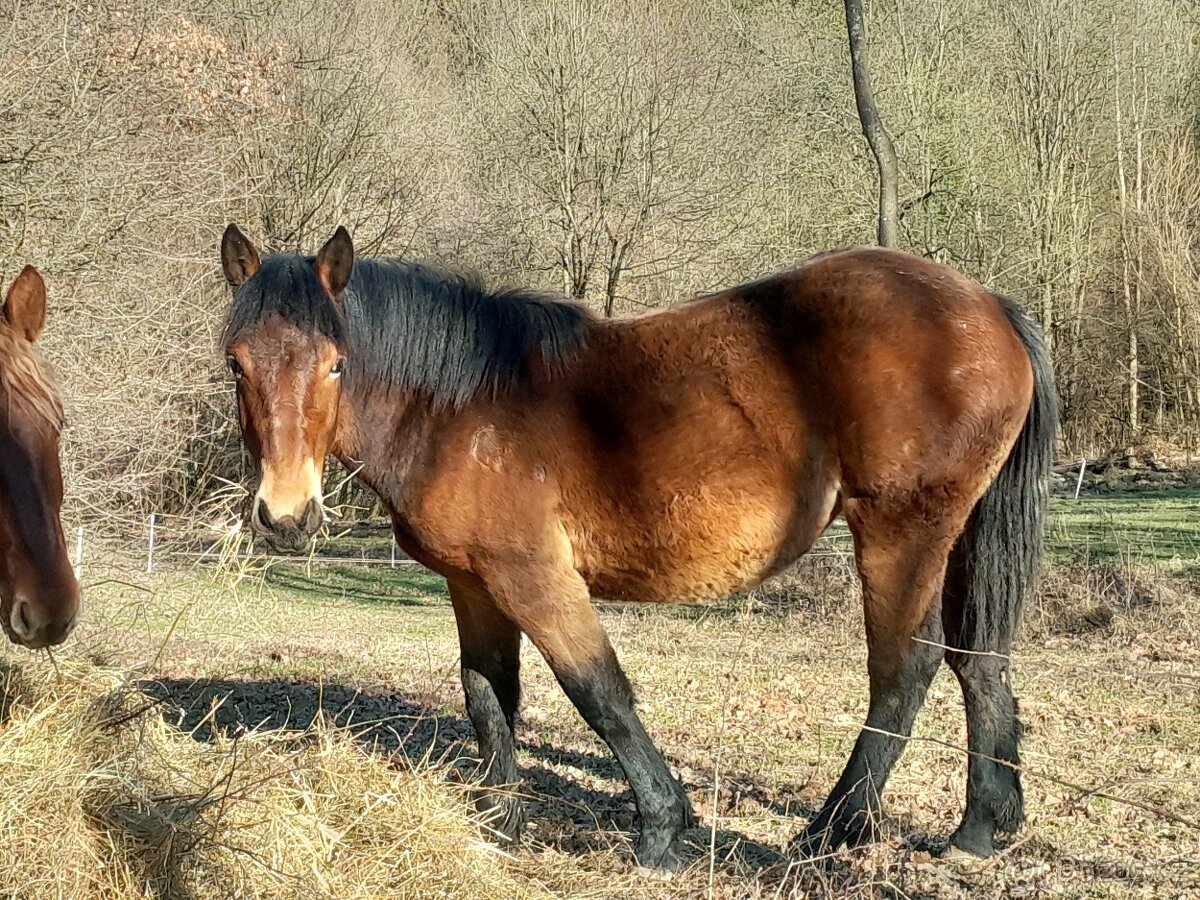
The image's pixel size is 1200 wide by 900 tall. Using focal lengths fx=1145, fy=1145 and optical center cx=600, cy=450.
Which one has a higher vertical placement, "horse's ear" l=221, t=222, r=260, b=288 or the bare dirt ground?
"horse's ear" l=221, t=222, r=260, b=288

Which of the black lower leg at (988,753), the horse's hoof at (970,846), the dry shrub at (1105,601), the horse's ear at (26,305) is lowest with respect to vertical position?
the dry shrub at (1105,601)

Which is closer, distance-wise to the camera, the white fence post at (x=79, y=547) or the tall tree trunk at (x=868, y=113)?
the white fence post at (x=79, y=547)

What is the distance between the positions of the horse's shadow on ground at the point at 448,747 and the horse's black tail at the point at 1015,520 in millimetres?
1238

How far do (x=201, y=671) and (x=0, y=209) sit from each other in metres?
4.62

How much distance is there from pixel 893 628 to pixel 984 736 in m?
0.67

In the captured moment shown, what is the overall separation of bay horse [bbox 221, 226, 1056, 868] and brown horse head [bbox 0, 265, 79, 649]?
813mm

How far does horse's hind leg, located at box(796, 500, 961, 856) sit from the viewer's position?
4445 millimetres

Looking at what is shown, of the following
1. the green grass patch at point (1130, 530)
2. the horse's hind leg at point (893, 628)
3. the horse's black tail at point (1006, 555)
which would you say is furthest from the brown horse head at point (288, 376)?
the green grass patch at point (1130, 530)

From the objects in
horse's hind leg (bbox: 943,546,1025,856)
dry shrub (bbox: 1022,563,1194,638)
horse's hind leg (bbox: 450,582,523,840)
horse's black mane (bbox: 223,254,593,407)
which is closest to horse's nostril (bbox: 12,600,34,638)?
horse's black mane (bbox: 223,254,593,407)

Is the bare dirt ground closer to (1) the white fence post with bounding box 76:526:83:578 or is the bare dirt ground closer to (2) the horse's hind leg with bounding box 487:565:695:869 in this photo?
(2) the horse's hind leg with bounding box 487:565:695:869

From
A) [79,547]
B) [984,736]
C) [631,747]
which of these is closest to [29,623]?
[631,747]

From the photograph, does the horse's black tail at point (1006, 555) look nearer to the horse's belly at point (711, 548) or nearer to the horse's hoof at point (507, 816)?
the horse's belly at point (711, 548)

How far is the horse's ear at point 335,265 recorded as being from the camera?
4438mm

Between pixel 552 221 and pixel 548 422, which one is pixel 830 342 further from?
pixel 552 221
